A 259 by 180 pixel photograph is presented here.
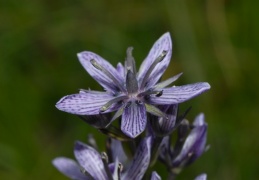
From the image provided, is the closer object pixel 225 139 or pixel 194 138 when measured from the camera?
pixel 194 138

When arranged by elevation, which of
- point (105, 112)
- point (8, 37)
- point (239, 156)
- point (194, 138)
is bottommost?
point (239, 156)

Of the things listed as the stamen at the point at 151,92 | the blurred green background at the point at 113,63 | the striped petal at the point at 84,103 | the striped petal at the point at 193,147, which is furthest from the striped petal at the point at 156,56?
the blurred green background at the point at 113,63

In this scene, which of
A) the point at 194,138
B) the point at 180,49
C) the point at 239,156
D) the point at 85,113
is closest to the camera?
the point at 85,113

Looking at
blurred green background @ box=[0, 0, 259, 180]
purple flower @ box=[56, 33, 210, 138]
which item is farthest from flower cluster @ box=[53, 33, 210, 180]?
blurred green background @ box=[0, 0, 259, 180]

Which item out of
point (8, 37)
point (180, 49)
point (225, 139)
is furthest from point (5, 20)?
point (225, 139)

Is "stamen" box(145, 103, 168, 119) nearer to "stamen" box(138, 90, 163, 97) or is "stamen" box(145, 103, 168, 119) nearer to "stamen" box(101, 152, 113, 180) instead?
"stamen" box(138, 90, 163, 97)

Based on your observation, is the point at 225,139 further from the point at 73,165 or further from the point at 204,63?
the point at 73,165

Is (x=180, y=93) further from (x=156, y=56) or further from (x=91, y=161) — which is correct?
(x=91, y=161)

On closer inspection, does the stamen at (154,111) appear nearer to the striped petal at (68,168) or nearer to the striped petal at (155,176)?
the striped petal at (155,176)
